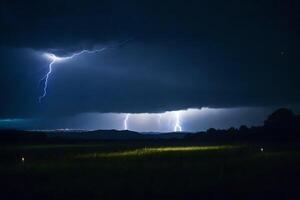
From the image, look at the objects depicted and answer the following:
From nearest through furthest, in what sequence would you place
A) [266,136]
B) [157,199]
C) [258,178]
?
[157,199] < [258,178] < [266,136]

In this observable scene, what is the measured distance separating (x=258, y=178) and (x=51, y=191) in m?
9.61

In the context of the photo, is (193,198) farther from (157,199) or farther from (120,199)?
(120,199)

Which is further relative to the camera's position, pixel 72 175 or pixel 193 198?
pixel 72 175

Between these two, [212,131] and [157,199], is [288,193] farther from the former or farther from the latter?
[212,131]

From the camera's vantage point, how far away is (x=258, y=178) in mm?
24062

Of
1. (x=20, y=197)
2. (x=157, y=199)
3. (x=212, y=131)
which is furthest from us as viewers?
(x=212, y=131)

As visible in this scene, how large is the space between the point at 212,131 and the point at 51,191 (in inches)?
5183

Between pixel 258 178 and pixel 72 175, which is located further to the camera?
pixel 72 175

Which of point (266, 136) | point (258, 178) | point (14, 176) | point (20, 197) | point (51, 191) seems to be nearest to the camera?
point (20, 197)

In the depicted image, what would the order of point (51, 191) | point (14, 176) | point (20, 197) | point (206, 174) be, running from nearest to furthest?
1. point (20, 197)
2. point (51, 191)
3. point (206, 174)
4. point (14, 176)

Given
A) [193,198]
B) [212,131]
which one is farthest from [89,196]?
[212,131]

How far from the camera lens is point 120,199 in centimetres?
1805

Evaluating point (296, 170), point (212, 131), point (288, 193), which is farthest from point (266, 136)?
point (288, 193)

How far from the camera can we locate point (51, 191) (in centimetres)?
2086
